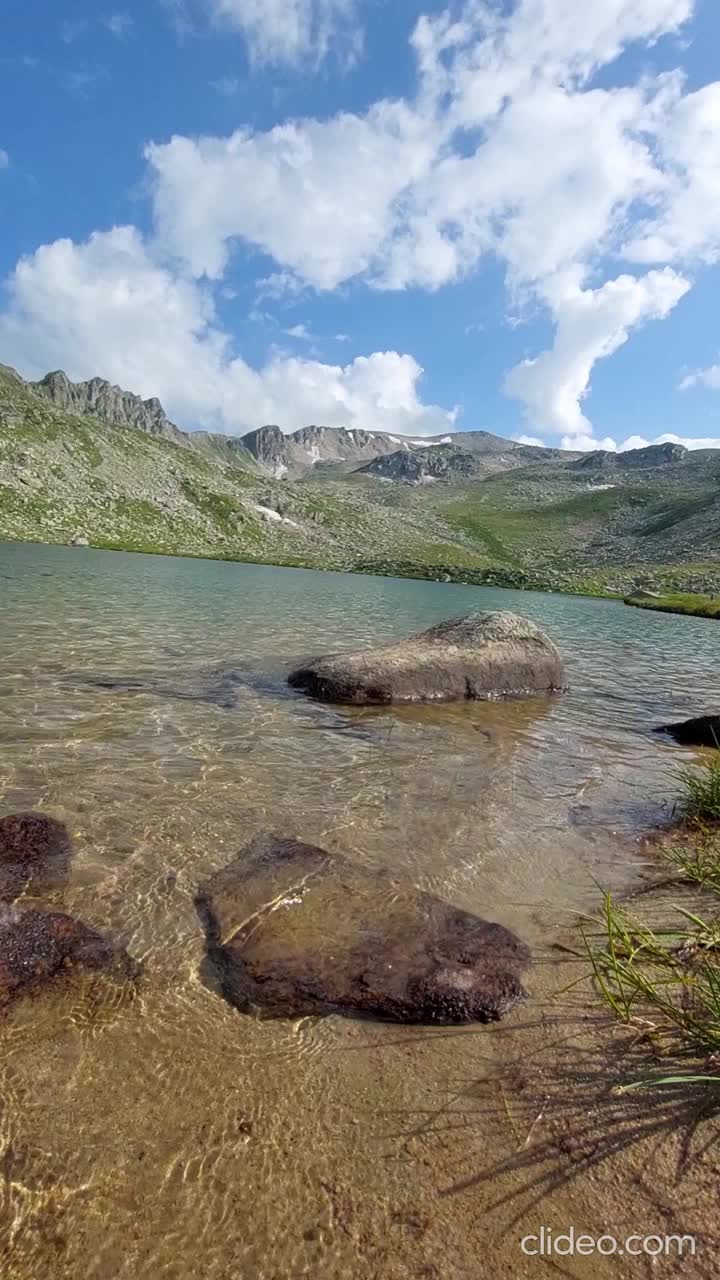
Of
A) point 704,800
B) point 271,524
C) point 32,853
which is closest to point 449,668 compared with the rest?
point 704,800

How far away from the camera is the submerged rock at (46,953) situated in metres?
4.92

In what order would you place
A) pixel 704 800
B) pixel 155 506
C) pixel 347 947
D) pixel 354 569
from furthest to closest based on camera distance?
pixel 155 506, pixel 354 569, pixel 704 800, pixel 347 947

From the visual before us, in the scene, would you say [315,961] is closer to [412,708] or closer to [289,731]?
[289,731]

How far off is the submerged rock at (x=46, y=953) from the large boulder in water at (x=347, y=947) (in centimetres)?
91

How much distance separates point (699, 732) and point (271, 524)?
143994mm

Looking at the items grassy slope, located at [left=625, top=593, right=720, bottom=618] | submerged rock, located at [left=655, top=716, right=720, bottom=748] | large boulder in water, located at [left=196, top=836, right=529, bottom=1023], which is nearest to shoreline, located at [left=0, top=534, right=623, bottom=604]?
grassy slope, located at [left=625, top=593, right=720, bottom=618]

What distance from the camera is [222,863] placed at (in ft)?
23.3

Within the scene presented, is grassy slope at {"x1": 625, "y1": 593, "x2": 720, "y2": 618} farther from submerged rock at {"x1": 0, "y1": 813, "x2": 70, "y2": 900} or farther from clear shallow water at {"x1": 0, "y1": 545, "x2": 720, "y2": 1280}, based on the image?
submerged rock at {"x1": 0, "y1": 813, "x2": 70, "y2": 900}

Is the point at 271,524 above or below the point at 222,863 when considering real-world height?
above

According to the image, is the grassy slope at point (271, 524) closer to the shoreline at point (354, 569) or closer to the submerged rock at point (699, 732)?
the shoreline at point (354, 569)

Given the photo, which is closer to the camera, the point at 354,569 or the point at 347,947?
the point at 347,947

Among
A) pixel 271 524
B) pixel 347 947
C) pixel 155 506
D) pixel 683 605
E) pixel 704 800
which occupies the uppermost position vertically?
pixel 155 506

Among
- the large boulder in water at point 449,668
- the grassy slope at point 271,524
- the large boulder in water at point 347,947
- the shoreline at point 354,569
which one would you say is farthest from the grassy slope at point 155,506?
the large boulder in water at point 347,947

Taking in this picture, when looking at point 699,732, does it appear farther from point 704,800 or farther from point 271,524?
point 271,524
